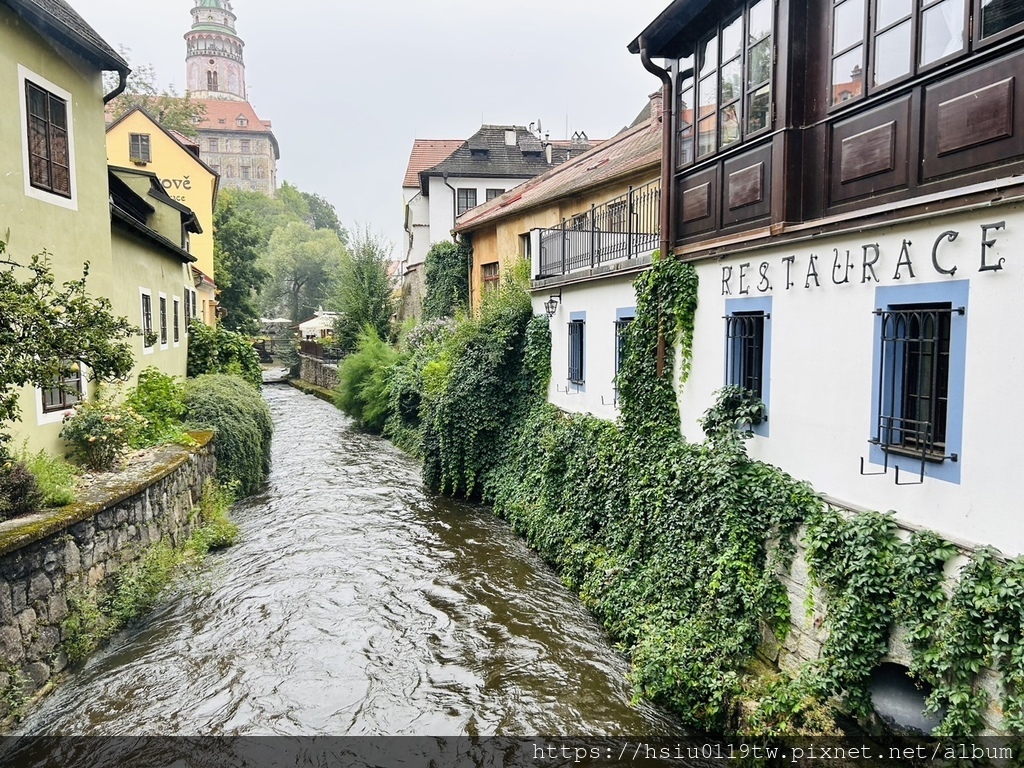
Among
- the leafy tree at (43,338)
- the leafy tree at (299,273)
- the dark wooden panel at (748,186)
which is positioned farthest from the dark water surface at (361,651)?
the leafy tree at (299,273)

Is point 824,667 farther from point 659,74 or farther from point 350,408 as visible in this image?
point 350,408

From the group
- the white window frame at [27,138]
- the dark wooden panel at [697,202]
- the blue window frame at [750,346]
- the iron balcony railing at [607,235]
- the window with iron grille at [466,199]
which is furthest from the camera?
the window with iron grille at [466,199]

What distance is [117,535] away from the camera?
9.13m

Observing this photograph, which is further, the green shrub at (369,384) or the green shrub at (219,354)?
the green shrub at (369,384)

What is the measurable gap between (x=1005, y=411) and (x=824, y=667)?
248 cm

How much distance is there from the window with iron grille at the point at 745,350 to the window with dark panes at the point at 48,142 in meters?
9.34

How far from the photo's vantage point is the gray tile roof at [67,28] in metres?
8.99

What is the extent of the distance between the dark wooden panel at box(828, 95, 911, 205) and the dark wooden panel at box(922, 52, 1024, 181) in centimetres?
22

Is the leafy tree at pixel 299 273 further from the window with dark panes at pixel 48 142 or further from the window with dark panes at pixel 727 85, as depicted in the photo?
the window with dark panes at pixel 727 85

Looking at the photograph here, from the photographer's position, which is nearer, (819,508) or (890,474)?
(890,474)

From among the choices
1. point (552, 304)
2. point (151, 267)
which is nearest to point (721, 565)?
point (552, 304)

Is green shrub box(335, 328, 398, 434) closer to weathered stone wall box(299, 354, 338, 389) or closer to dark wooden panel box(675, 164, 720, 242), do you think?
weathered stone wall box(299, 354, 338, 389)

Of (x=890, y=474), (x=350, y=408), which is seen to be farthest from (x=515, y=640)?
(x=350, y=408)

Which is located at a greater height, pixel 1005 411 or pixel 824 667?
pixel 1005 411
